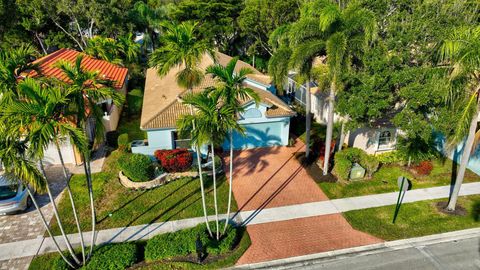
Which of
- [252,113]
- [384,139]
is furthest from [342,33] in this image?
[384,139]

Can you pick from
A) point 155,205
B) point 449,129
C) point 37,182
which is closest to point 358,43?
point 449,129

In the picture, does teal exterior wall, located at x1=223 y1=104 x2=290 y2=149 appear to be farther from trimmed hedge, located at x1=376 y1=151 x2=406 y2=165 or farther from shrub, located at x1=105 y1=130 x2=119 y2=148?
shrub, located at x1=105 y1=130 x2=119 y2=148

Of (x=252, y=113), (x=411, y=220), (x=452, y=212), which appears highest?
(x=252, y=113)

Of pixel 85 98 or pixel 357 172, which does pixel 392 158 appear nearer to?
pixel 357 172

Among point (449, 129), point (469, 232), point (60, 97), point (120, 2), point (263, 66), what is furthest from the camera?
point (263, 66)

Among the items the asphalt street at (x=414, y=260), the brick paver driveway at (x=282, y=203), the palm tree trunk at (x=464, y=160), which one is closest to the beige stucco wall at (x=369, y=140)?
the brick paver driveway at (x=282, y=203)

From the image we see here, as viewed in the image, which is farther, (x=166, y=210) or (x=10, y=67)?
(x=166, y=210)

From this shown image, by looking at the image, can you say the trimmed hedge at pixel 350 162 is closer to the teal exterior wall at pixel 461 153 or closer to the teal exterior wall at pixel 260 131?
the teal exterior wall at pixel 461 153

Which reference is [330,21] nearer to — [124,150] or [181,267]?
[181,267]
